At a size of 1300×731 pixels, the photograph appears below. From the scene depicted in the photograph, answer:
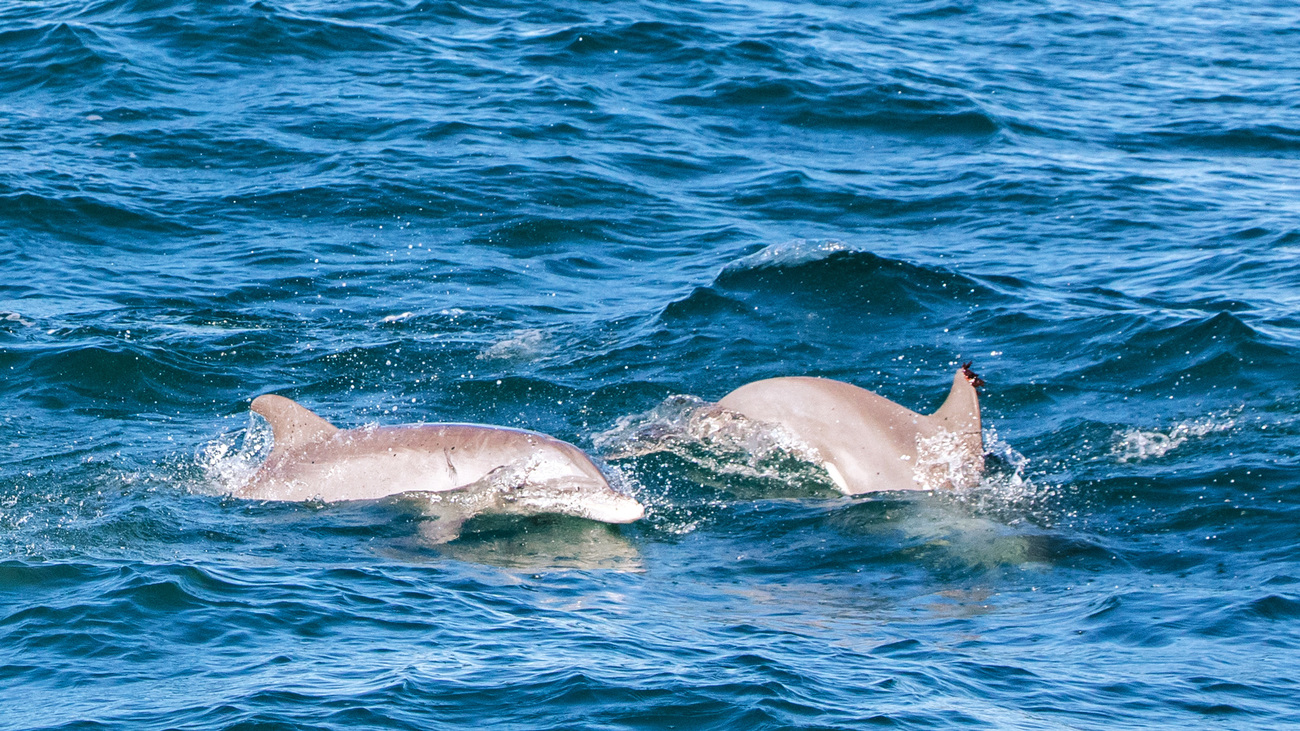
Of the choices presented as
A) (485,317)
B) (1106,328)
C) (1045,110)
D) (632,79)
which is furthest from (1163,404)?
(632,79)

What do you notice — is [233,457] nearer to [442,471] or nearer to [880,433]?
[442,471]

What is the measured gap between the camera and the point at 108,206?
2019 cm

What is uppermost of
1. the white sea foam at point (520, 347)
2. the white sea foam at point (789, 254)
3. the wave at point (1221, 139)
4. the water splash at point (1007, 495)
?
the wave at point (1221, 139)

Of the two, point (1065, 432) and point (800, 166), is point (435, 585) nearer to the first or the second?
point (1065, 432)

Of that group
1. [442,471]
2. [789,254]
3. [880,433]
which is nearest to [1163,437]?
[880,433]

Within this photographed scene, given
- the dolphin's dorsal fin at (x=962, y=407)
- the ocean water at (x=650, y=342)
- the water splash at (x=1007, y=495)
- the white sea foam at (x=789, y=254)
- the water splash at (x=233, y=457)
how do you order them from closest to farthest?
1. the ocean water at (x=650, y=342)
2. the dolphin's dorsal fin at (x=962, y=407)
3. the water splash at (x=1007, y=495)
4. the water splash at (x=233, y=457)
5. the white sea foam at (x=789, y=254)

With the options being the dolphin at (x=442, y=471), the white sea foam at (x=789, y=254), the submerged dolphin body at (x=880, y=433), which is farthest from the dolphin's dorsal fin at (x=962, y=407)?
the white sea foam at (x=789, y=254)

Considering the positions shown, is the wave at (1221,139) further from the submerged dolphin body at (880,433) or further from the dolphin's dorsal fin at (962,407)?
the dolphin's dorsal fin at (962,407)

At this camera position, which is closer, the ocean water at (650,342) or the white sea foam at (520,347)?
the ocean water at (650,342)

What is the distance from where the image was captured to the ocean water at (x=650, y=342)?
8.85 meters

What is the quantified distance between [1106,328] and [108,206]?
13.0m

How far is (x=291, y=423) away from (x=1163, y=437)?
26.1 feet

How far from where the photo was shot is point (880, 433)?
1231cm

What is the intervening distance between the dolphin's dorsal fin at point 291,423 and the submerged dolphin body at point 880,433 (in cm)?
374
